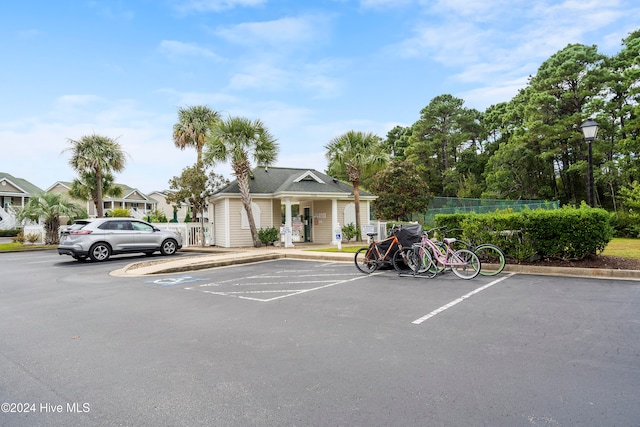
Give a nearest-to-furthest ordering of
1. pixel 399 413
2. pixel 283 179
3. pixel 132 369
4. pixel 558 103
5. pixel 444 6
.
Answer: pixel 399 413 → pixel 132 369 → pixel 444 6 → pixel 283 179 → pixel 558 103

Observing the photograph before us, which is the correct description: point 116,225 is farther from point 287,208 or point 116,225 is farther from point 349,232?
point 349,232

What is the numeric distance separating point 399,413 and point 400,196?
2518cm

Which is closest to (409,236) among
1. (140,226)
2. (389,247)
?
(389,247)

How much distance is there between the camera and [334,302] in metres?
6.27

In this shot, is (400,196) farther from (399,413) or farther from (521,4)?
(399,413)

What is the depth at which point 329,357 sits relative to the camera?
3725 millimetres

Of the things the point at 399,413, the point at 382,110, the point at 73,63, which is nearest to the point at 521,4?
the point at 382,110

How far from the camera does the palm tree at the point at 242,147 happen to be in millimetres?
17141

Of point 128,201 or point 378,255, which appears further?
point 128,201

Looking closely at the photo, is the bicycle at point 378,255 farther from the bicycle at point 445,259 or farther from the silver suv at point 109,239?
the silver suv at point 109,239

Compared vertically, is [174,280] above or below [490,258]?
below

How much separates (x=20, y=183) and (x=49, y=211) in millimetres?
24026

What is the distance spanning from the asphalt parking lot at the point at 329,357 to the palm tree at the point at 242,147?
10833 millimetres

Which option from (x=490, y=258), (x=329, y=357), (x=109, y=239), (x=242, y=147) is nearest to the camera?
(x=329, y=357)
